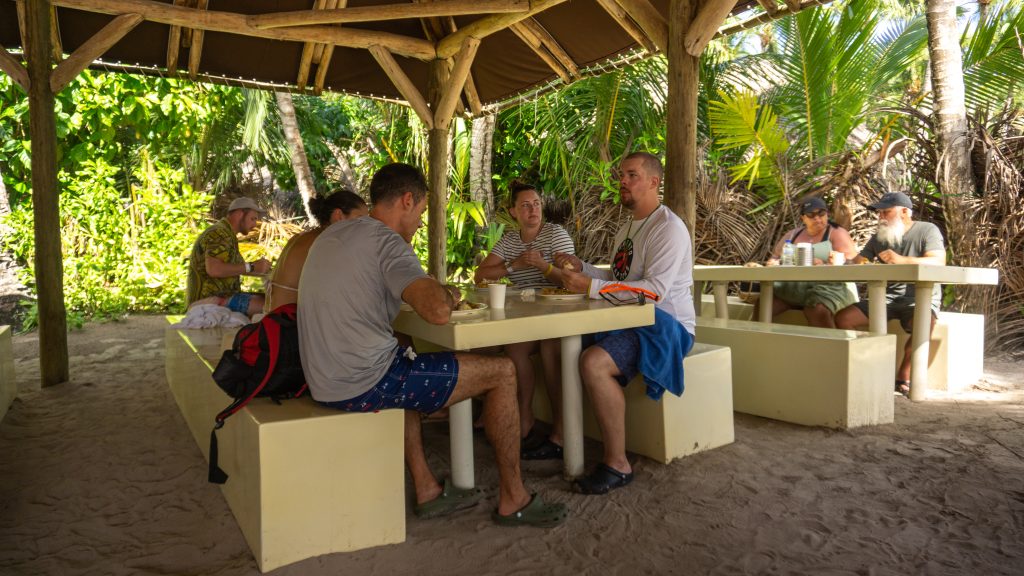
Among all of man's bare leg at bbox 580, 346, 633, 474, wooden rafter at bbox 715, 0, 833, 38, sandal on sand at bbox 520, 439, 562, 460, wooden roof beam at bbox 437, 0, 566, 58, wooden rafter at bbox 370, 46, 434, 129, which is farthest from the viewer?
wooden rafter at bbox 370, 46, 434, 129

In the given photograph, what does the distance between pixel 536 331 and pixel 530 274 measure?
5.94ft

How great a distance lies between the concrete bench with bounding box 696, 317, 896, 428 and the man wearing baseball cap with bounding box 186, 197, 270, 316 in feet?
11.0

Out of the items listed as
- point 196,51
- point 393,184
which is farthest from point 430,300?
point 196,51

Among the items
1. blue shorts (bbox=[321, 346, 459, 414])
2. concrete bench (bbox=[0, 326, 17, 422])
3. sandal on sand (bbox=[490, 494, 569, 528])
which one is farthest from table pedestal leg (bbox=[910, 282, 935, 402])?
concrete bench (bbox=[0, 326, 17, 422])

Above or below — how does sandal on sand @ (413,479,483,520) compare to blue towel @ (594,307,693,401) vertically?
below

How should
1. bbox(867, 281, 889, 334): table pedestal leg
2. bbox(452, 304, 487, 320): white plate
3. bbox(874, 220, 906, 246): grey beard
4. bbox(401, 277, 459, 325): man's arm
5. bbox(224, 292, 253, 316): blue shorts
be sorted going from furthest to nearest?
bbox(874, 220, 906, 246): grey beard < bbox(224, 292, 253, 316): blue shorts < bbox(867, 281, 889, 334): table pedestal leg < bbox(452, 304, 487, 320): white plate < bbox(401, 277, 459, 325): man's arm

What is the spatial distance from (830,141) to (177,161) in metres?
12.2

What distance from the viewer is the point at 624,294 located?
2951mm

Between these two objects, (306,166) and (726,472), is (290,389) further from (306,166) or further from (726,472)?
(306,166)

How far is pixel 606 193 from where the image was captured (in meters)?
9.03

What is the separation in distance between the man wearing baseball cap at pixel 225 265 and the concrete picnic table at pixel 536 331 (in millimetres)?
2577

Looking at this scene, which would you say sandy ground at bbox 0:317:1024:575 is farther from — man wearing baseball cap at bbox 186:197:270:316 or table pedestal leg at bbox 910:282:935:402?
man wearing baseball cap at bbox 186:197:270:316

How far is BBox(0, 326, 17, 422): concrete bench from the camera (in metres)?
4.32

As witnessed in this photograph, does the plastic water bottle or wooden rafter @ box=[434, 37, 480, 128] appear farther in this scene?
wooden rafter @ box=[434, 37, 480, 128]
